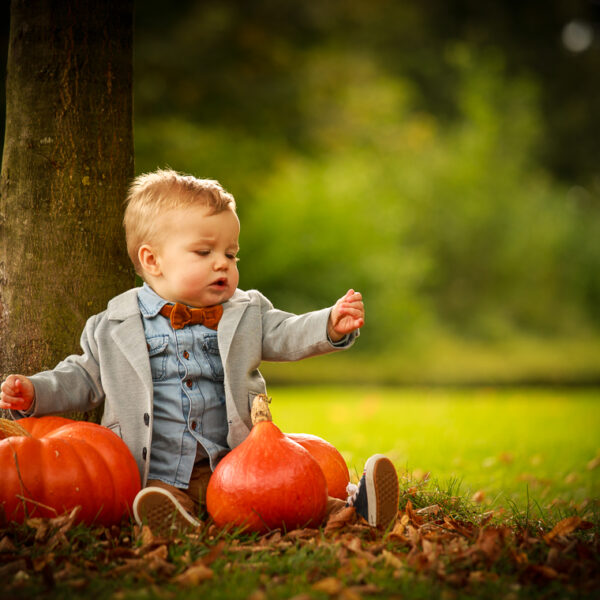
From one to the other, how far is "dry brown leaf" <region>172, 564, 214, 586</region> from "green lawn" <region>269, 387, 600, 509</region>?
173 cm

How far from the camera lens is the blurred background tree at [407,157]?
9.67m

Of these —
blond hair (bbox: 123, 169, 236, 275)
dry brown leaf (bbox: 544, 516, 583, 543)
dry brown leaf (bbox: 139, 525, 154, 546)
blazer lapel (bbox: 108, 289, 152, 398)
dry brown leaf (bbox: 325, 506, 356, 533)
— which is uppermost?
blond hair (bbox: 123, 169, 236, 275)

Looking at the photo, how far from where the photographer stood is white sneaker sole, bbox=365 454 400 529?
2.55m

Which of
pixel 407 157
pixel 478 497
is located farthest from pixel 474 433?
pixel 407 157

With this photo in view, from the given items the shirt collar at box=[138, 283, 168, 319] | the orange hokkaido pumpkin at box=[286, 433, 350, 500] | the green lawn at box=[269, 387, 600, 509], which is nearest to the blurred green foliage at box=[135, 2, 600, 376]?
the green lawn at box=[269, 387, 600, 509]

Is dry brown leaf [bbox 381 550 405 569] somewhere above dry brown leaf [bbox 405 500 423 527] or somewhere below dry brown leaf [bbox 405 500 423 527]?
above

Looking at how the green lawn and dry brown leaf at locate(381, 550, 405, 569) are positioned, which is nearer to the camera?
dry brown leaf at locate(381, 550, 405, 569)

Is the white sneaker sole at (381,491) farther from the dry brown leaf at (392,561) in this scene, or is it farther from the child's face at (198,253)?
the child's face at (198,253)

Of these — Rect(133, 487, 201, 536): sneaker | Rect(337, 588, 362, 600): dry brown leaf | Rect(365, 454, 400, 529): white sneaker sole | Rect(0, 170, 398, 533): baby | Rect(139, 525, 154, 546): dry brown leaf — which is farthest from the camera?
Rect(0, 170, 398, 533): baby

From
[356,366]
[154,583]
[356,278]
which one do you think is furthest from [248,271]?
[154,583]

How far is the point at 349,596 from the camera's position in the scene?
6.10ft

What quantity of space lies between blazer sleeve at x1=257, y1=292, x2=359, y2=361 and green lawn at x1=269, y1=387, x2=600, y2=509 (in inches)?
41.6

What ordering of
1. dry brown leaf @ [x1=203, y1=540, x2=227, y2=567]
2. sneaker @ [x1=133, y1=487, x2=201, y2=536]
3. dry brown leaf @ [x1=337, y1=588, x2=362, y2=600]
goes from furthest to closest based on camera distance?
sneaker @ [x1=133, y1=487, x2=201, y2=536]
dry brown leaf @ [x1=203, y1=540, x2=227, y2=567]
dry brown leaf @ [x1=337, y1=588, x2=362, y2=600]

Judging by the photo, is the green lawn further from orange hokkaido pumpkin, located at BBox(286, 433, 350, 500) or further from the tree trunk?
the tree trunk
